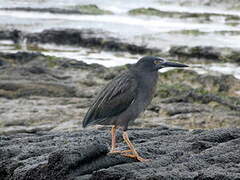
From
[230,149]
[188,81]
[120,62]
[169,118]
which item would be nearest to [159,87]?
[188,81]

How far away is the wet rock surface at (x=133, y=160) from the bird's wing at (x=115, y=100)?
304 mm

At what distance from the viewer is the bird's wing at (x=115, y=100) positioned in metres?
5.47

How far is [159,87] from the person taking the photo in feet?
46.6

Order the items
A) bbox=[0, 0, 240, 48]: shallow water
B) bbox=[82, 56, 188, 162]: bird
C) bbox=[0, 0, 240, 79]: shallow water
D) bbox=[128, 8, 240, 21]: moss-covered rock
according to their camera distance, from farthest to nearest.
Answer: bbox=[128, 8, 240, 21]: moss-covered rock → bbox=[0, 0, 240, 48]: shallow water → bbox=[0, 0, 240, 79]: shallow water → bbox=[82, 56, 188, 162]: bird

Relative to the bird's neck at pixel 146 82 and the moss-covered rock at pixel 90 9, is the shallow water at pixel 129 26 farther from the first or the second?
the bird's neck at pixel 146 82

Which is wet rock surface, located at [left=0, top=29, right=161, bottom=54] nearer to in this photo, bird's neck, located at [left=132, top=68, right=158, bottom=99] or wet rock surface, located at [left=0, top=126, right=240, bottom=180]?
wet rock surface, located at [left=0, top=126, right=240, bottom=180]

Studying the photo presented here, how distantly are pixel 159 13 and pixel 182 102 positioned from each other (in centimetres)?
1847

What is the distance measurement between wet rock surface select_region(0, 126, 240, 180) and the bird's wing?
0.30 metres

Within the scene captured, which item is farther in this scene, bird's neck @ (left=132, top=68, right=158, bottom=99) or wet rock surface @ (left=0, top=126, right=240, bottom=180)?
bird's neck @ (left=132, top=68, right=158, bottom=99)

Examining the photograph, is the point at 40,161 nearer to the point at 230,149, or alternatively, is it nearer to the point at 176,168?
the point at 176,168

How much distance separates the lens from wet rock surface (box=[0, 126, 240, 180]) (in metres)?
4.59

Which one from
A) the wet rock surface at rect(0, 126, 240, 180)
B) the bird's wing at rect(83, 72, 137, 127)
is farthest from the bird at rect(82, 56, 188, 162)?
the wet rock surface at rect(0, 126, 240, 180)

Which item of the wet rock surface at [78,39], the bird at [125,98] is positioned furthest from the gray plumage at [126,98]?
the wet rock surface at [78,39]

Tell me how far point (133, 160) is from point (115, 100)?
61 cm
